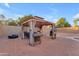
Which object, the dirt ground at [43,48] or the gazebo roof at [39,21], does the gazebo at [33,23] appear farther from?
the dirt ground at [43,48]

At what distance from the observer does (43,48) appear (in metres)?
3.10

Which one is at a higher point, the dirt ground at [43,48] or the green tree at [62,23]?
the green tree at [62,23]

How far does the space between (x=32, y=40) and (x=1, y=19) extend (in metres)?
0.42

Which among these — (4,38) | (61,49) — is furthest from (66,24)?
(4,38)

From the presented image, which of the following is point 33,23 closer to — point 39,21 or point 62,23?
point 39,21

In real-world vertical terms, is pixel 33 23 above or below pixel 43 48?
above

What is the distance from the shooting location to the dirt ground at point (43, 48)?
3.07 m

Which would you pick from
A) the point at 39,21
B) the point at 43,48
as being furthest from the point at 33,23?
the point at 43,48

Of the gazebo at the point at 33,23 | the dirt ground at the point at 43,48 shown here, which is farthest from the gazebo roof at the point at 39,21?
the dirt ground at the point at 43,48

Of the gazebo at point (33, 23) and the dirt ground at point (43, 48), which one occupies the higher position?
the gazebo at point (33, 23)

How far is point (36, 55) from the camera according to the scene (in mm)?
3080

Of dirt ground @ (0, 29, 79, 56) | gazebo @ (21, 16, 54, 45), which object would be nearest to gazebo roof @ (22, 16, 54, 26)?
gazebo @ (21, 16, 54, 45)

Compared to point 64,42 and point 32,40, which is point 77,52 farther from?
point 32,40

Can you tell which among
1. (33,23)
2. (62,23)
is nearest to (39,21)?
(33,23)
